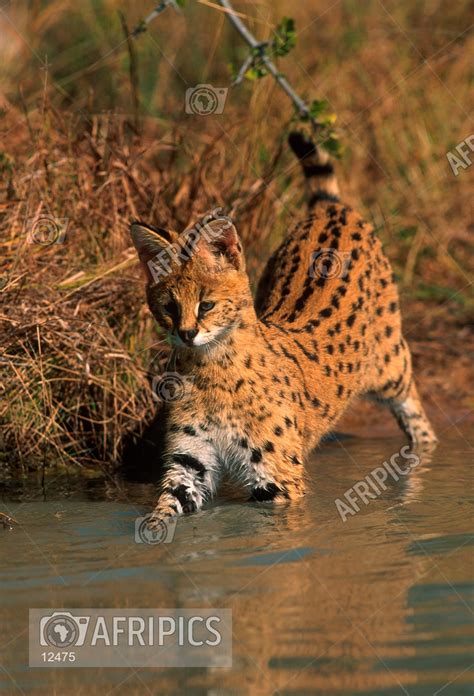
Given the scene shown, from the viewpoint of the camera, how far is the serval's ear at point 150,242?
5.59 m

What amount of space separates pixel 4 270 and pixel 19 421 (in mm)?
803

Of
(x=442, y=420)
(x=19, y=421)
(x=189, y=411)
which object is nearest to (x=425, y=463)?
(x=442, y=420)

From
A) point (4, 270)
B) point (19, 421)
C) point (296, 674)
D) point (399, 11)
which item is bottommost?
point (296, 674)

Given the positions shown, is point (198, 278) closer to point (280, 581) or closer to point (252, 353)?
point (252, 353)

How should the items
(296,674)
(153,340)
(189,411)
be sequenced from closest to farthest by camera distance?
1. (296,674)
2. (189,411)
3. (153,340)

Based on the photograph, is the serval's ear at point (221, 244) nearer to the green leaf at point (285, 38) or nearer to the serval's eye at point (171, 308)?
the serval's eye at point (171, 308)

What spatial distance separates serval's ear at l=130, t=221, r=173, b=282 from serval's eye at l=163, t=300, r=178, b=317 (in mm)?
156

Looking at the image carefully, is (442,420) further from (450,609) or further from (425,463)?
(450,609)

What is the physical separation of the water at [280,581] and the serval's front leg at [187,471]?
0.44ft

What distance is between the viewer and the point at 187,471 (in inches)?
231

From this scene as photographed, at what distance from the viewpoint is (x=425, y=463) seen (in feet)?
22.5

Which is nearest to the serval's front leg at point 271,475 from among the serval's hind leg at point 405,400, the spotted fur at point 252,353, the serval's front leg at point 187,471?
the spotted fur at point 252,353

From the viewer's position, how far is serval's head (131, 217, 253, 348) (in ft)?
18.2

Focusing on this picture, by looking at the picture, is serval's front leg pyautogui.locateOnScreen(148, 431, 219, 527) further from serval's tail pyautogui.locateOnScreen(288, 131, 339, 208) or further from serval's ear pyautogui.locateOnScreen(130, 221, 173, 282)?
serval's tail pyautogui.locateOnScreen(288, 131, 339, 208)
